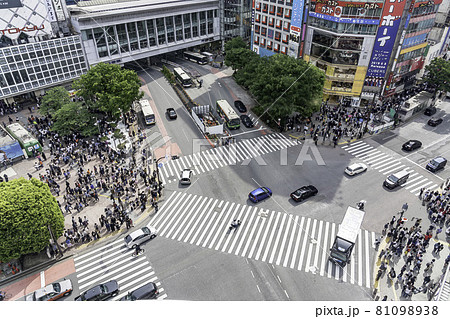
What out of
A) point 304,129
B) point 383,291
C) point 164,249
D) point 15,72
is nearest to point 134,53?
point 15,72

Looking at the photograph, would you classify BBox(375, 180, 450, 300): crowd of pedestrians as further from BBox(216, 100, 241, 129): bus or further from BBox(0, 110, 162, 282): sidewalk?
BBox(216, 100, 241, 129): bus

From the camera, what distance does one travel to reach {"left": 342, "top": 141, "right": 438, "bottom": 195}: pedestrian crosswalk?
44312mm

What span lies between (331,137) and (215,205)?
26730 millimetres

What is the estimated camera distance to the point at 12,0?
55.3m

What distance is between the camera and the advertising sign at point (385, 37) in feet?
178

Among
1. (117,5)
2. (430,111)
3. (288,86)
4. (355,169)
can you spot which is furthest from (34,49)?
(430,111)

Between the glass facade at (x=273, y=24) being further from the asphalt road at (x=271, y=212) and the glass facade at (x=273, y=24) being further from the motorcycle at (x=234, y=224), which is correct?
the motorcycle at (x=234, y=224)

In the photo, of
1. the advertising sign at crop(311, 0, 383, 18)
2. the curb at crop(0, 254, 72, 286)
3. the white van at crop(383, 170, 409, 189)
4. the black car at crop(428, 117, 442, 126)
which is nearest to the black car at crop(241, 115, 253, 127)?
the advertising sign at crop(311, 0, 383, 18)

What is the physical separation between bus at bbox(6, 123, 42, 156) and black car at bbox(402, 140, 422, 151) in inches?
2395

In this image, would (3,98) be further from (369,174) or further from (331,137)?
(369,174)

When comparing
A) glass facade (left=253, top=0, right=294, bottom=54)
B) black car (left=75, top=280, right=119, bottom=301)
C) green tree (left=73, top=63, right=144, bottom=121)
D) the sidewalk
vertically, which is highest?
glass facade (left=253, top=0, right=294, bottom=54)

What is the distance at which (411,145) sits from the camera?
169 ft

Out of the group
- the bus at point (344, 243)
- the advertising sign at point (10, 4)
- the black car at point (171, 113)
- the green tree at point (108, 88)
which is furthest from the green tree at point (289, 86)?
the advertising sign at point (10, 4)

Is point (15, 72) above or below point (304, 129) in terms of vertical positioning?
above
